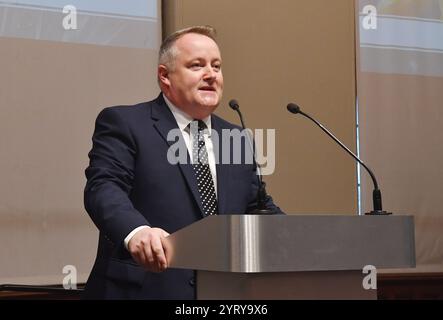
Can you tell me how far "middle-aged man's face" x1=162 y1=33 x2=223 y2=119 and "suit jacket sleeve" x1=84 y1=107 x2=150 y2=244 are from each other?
0.25 m

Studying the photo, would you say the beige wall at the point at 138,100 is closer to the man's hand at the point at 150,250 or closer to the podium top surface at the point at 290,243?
the man's hand at the point at 150,250

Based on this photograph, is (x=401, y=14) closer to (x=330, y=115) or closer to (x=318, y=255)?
(x=330, y=115)

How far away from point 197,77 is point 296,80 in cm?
187

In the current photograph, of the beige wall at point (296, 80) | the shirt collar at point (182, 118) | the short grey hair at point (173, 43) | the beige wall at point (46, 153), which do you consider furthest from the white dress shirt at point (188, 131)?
the beige wall at point (296, 80)

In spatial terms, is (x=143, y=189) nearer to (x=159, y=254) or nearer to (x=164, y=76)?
(x=164, y=76)

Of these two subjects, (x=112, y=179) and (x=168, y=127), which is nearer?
(x=112, y=179)

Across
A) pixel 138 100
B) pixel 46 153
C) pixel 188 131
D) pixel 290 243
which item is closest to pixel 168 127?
pixel 188 131

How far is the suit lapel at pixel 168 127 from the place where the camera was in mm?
2371

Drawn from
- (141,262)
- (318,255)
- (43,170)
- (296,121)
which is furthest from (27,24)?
(318,255)

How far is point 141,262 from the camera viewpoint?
6.06 ft

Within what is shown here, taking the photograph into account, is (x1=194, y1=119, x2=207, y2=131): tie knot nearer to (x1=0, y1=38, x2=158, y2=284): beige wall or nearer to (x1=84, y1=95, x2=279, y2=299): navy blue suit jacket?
(x1=84, y1=95, x2=279, y2=299): navy blue suit jacket

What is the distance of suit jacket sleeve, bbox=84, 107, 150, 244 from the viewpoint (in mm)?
2029

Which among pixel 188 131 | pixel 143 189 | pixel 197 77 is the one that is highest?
pixel 197 77

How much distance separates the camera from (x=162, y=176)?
2.39 m
